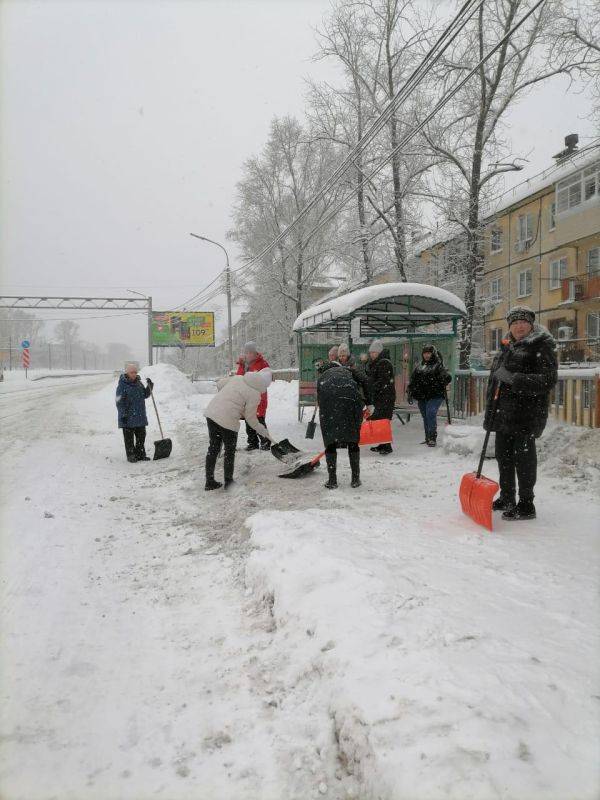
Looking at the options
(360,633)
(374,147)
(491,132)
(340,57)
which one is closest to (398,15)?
(340,57)

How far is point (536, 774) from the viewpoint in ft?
5.50

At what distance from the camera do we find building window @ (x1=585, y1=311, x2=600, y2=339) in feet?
79.7

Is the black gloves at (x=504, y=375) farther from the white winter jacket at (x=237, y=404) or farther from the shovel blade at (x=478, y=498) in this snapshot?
the white winter jacket at (x=237, y=404)

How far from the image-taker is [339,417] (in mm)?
5652

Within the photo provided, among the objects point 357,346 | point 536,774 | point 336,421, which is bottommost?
point 536,774

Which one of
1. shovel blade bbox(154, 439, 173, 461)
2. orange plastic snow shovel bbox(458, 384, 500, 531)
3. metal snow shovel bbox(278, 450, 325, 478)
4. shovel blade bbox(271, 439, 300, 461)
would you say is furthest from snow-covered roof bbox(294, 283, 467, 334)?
orange plastic snow shovel bbox(458, 384, 500, 531)

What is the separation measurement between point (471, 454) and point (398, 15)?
1616cm

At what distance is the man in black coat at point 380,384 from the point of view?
8.08 metres

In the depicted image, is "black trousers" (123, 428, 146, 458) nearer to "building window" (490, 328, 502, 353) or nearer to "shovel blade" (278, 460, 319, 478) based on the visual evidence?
"shovel blade" (278, 460, 319, 478)

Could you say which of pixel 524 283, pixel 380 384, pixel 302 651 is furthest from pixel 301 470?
pixel 524 283

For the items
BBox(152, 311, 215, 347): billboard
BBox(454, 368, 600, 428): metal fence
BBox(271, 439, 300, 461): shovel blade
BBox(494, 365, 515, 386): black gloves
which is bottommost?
BBox(271, 439, 300, 461): shovel blade

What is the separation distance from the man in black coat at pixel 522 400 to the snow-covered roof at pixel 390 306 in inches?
180

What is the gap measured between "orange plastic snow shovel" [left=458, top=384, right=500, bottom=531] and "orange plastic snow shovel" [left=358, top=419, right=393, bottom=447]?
2.77 meters

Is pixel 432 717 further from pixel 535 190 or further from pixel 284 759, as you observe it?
pixel 535 190
